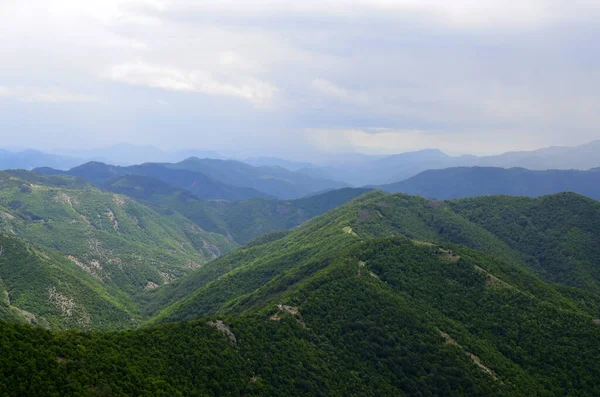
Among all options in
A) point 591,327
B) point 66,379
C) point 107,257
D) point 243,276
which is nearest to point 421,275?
point 591,327

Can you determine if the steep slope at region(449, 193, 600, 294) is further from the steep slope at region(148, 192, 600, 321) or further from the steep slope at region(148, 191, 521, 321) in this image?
the steep slope at region(148, 191, 521, 321)

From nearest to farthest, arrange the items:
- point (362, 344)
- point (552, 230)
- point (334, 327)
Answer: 1. point (362, 344)
2. point (334, 327)
3. point (552, 230)

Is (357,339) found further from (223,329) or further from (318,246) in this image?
(318,246)

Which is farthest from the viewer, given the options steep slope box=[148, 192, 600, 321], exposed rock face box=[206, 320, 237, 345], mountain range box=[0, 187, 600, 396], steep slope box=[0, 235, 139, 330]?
steep slope box=[148, 192, 600, 321]

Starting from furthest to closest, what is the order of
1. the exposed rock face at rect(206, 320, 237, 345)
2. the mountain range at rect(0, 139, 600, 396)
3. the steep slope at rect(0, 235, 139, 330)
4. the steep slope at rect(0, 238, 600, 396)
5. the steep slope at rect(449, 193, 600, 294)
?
the steep slope at rect(449, 193, 600, 294) < the steep slope at rect(0, 235, 139, 330) < the exposed rock face at rect(206, 320, 237, 345) < the mountain range at rect(0, 139, 600, 396) < the steep slope at rect(0, 238, 600, 396)

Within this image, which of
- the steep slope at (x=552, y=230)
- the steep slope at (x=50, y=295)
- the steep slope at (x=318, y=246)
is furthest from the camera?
the steep slope at (x=552, y=230)

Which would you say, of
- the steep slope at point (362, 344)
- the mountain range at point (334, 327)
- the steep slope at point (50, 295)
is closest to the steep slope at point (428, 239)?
the mountain range at point (334, 327)

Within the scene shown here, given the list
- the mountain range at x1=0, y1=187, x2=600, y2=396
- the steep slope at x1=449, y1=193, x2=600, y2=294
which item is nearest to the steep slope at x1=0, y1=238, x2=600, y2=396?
the mountain range at x1=0, y1=187, x2=600, y2=396

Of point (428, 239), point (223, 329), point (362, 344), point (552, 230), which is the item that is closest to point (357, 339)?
point (362, 344)

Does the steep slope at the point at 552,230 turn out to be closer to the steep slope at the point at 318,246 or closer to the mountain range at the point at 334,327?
the mountain range at the point at 334,327

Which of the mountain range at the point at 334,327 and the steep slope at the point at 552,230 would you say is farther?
the steep slope at the point at 552,230

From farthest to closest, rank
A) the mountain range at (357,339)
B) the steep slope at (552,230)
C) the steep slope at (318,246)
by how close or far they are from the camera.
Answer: the steep slope at (552,230) < the steep slope at (318,246) < the mountain range at (357,339)

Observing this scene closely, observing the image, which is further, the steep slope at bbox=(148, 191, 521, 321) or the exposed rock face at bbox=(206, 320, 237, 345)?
the steep slope at bbox=(148, 191, 521, 321)
